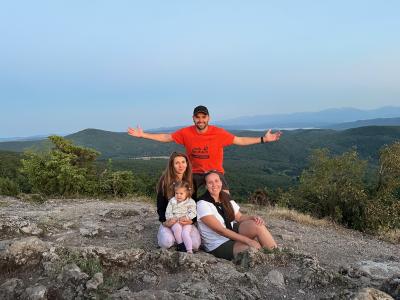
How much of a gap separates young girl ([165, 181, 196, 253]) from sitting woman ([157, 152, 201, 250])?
49 mm

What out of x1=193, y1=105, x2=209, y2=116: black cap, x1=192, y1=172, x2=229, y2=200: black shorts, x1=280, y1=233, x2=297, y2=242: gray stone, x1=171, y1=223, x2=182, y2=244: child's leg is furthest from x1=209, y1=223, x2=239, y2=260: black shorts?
x1=280, y1=233, x2=297, y2=242: gray stone

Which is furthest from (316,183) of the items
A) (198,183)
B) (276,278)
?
(276,278)

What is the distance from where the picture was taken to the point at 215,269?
226 inches

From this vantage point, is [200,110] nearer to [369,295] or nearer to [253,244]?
[253,244]

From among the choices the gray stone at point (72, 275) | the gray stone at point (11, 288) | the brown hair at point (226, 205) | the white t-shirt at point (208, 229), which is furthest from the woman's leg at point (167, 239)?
the gray stone at point (11, 288)

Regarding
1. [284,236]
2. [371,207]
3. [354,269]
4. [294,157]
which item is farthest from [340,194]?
[294,157]

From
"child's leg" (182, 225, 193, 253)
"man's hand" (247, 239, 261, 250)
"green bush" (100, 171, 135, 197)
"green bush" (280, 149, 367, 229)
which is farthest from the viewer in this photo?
"green bush" (100, 171, 135, 197)

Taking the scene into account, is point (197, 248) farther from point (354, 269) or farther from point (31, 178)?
point (31, 178)

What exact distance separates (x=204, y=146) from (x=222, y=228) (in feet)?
6.12

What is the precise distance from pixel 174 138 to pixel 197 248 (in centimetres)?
227

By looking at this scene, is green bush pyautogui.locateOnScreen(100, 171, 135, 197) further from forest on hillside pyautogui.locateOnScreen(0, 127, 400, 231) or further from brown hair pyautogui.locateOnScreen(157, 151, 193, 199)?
brown hair pyautogui.locateOnScreen(157, 151, 193, 199)

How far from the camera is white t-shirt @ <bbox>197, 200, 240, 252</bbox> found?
6504mm

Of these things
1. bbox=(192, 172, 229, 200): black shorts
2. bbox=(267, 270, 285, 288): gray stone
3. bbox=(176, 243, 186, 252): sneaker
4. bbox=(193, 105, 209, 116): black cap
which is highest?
bbox=(193, 105, 209, 116): black cap

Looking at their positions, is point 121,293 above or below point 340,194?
above
